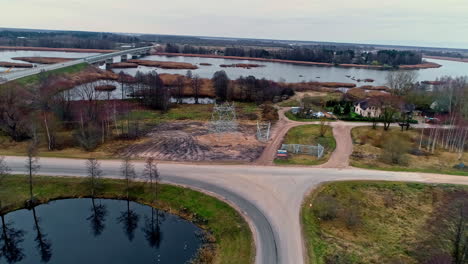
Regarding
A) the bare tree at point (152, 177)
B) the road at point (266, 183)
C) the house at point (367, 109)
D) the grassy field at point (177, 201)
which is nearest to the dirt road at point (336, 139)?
the road at point (266, 183)

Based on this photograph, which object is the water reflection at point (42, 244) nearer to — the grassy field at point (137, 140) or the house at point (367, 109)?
the grassy field at point (137, 140)

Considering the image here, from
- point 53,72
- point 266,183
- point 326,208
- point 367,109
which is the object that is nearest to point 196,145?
point 266,183

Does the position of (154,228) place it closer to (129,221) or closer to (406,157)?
(129,221)

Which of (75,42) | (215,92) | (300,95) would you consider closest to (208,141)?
(215,92)

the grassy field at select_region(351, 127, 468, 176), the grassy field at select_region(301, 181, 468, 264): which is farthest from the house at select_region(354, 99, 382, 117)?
the grassy field at select_region(301, 181, 468, 264)

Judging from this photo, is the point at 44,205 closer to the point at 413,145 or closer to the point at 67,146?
the point at 67,146
